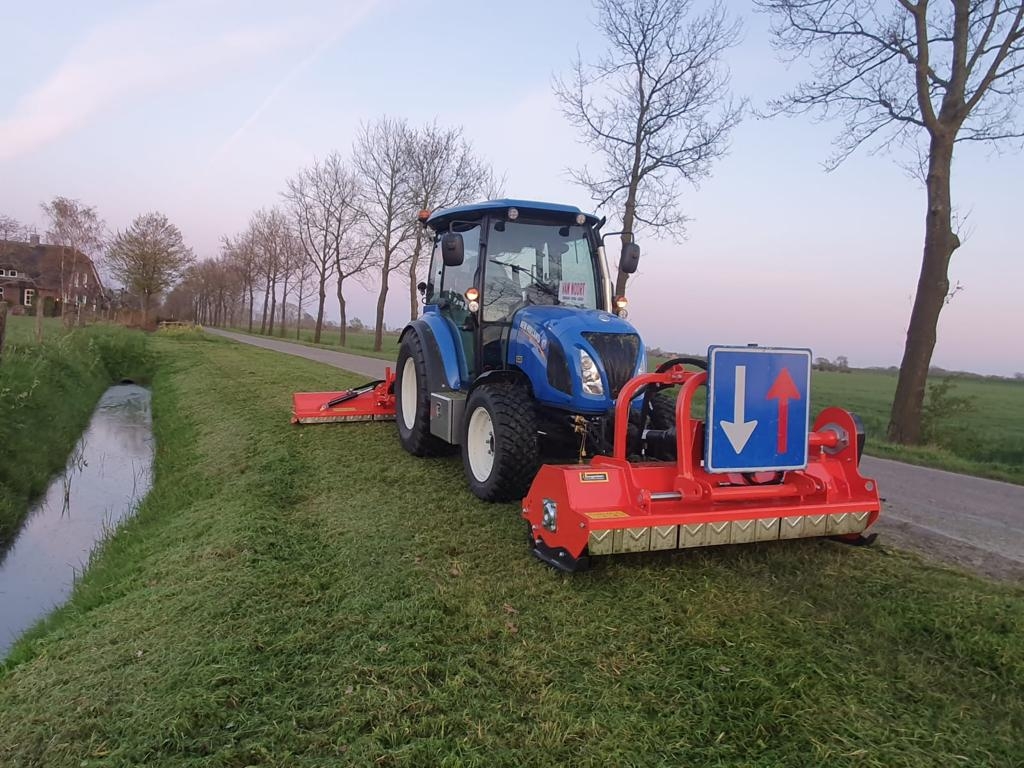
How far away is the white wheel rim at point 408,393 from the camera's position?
753 centimetres

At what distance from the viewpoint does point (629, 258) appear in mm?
6051

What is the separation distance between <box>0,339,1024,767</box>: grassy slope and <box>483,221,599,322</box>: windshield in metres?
1.99

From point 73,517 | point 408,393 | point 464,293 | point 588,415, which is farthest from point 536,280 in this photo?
point 73,517

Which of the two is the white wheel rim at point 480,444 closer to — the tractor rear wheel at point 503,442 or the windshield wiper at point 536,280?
the tractor rear wheel at point 503,442

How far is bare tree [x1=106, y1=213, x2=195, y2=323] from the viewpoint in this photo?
1507 inches

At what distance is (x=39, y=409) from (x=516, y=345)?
9.32m

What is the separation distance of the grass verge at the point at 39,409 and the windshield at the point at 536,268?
5.64 m

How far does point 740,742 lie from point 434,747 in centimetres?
114

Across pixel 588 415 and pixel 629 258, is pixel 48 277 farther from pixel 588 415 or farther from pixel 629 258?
pixel 588 415

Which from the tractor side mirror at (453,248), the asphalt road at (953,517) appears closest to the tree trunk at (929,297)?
the asphalt road at (953,517)

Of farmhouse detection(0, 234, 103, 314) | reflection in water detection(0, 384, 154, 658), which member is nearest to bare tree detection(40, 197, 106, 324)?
farmhouse detection(0, 234, 103, 314)

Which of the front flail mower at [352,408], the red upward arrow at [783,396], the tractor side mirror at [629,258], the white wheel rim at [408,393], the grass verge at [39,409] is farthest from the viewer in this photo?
the front flail mower at [352,408]

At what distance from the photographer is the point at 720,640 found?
328 cm

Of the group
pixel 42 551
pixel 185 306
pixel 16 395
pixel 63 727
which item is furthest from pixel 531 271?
pixel 185 306
